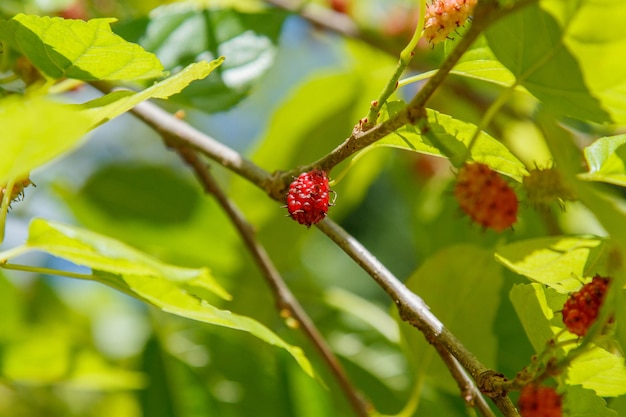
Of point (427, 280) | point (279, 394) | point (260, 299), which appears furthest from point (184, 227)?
point (427, 280)

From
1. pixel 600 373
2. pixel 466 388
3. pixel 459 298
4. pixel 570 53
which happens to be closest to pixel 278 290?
pixel 459 298

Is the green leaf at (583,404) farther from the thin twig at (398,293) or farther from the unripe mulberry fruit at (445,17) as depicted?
the unripe mulberry fruit at (445,17)

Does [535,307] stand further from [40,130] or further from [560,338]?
[40,130]

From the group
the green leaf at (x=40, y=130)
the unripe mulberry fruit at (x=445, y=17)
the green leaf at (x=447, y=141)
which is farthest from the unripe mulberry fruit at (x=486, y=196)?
the green leaf at (x=40, y=130)

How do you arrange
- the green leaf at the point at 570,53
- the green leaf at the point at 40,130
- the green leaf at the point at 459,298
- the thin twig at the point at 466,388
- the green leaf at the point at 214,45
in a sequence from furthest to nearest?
1. the green leaf at the point at 214,45
2. the green leaf at the point at 459,298
3. the thin twig at the point at 466,388
4. the green leaf at the point at 570,53
5. the green leaf at the point at 40,130

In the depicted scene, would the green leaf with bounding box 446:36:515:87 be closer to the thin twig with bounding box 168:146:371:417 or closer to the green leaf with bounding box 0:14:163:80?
the green leaf with bounding box 0:14:163:80

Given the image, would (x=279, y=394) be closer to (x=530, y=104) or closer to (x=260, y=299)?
(x=260, y=299)
